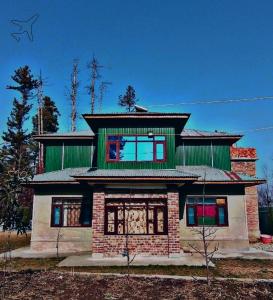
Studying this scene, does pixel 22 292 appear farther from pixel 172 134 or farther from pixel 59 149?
pixel 59 149

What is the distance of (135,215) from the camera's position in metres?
14.5

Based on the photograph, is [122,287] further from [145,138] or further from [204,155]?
[204,155]

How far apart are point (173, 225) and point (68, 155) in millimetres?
8740

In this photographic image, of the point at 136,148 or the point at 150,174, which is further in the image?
the point at 136,148

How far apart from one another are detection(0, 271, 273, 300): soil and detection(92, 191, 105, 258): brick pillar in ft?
13.4

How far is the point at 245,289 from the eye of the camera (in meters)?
8.55

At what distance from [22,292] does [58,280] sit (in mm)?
1352

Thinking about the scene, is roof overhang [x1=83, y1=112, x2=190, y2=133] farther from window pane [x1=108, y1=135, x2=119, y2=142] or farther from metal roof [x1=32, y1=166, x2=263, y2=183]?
metal roof [x1=32, y1=166, x2=263, y2=183]

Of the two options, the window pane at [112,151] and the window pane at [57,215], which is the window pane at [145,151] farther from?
the window pane at [57,215]

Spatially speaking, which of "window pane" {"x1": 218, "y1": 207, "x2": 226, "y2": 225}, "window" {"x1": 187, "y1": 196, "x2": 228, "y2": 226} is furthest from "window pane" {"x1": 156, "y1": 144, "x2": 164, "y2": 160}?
"window pane" {"x1": 218, "y1": 207, "x2": 226, "y2": 225}

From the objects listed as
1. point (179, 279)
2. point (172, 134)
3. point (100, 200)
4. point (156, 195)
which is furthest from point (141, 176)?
point (179, 279)

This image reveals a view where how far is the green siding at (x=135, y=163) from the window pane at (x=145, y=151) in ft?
0.88

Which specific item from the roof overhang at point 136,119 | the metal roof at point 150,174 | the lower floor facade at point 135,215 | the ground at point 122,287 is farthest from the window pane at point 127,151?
the ground at point 122,287

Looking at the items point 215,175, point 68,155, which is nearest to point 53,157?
point 68,155
